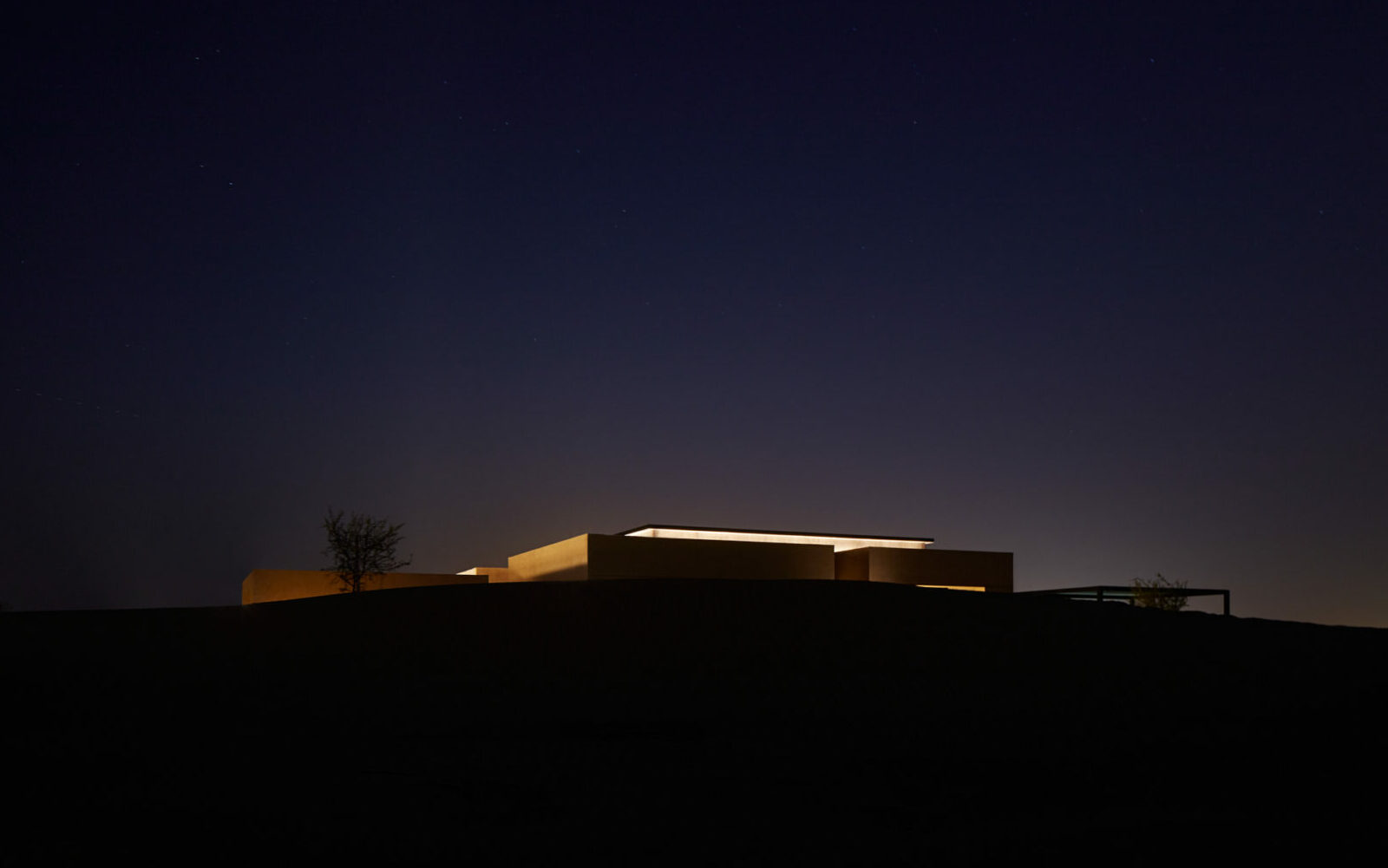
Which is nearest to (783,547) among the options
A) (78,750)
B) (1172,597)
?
(1172,597)

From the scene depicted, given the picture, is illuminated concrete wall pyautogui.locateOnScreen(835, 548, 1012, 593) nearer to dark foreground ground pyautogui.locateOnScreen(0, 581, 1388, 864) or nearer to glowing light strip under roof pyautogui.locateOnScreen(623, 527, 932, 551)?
glowing light strip under roof pyautogui.locateOnScreen(623, 527, 932, 551)

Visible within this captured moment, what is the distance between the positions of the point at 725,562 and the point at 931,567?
Answer: 26.2ft

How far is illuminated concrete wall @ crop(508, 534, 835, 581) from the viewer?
3147 cm

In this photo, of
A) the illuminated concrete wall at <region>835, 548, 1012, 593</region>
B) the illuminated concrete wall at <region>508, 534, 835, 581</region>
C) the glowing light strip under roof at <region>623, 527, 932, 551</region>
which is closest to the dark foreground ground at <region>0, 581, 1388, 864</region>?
the illuminated concrete wall at <region>508, 534, 835, 581</region>

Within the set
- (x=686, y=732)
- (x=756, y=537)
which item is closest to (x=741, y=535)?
(x=756, y=537)

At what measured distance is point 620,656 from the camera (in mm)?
10062

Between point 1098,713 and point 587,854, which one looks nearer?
point 587,854

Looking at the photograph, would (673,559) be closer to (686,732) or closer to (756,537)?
(756,537)

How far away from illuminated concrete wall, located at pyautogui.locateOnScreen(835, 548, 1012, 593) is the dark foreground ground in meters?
22.2

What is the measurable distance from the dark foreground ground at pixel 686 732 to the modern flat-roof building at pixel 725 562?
62.2ft

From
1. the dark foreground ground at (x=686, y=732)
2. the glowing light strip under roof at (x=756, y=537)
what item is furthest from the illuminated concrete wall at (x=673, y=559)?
the dark foreground ground at (x=686, y=732)

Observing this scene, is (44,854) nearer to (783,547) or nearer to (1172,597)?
(783,547)

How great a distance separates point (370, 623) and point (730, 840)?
7866 millimetres

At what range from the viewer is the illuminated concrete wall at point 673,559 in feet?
103
